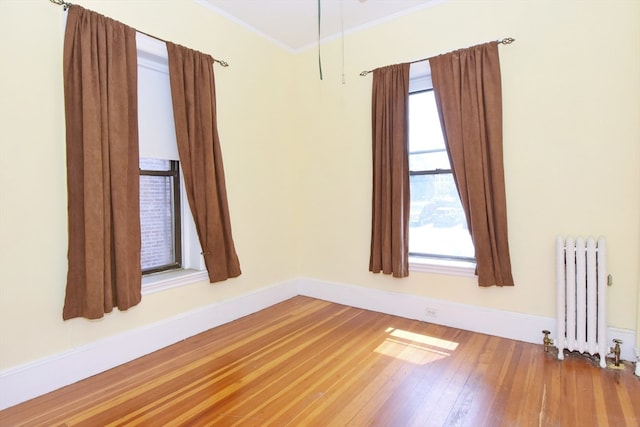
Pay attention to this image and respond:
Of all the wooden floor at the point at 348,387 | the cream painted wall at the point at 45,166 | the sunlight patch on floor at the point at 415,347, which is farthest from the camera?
the sunlight patch on floor at the point at 415,347

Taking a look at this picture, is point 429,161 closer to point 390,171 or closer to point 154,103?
point 390,171

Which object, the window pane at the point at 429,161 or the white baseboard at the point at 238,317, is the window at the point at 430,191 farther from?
the white baseboard at the point at 238,317

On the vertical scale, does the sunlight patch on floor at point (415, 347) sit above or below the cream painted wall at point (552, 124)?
below

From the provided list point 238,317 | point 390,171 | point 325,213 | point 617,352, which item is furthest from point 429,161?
point 238,317

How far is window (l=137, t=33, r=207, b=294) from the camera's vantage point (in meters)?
2.73

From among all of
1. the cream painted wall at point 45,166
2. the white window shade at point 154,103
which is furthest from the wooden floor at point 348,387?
the white window shade at point 154,103

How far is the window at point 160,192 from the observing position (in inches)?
107

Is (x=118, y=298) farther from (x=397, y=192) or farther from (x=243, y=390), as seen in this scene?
(x=397, y=192)

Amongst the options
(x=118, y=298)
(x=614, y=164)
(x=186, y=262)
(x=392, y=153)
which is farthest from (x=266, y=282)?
(x=614, y=164)

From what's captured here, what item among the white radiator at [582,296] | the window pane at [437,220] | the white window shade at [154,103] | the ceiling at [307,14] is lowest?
the white radiator at [582,296]

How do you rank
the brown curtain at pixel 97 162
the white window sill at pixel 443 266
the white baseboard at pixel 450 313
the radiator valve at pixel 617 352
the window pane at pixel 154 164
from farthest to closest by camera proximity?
the white window sill at pixel 443 266
the window pane at pixel 154 164
the white baseboard at pixel 450 313
the radiator valve at pixel 617 352
the brown curtain at pixel 97 162

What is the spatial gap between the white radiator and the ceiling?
Result: 2409 mm

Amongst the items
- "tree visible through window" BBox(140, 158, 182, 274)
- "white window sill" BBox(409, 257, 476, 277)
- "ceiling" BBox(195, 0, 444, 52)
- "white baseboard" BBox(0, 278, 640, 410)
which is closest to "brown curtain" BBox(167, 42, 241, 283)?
"tree visible through window" BBox(140, 158, 182, 274)

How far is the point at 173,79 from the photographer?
2.74 metres
